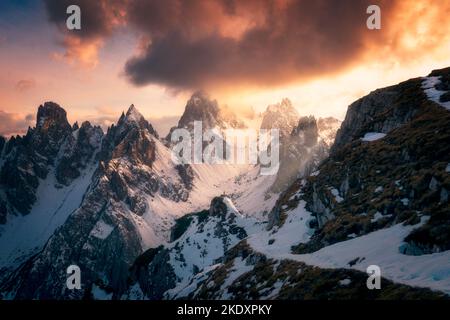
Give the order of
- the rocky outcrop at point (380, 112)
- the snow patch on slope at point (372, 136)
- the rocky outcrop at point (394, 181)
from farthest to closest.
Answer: the rocky outcrop at point (380, 112) → the snow patch on slope at point (372, 136) → the rocky outcrop at point (394, 181)

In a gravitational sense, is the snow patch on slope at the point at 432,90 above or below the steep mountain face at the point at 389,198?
above

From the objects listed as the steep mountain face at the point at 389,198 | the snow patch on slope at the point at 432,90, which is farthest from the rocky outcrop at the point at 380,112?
the snow patch on slope at the point at 432,90

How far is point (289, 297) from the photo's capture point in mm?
43812

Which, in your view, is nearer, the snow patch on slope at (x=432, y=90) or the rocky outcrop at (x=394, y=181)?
the rocky outcrop at (x=394, y=181)

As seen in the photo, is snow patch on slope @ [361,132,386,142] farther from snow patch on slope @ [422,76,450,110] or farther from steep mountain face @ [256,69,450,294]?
snow patch on slope @ [422,76,450,110]

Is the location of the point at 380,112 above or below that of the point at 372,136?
above

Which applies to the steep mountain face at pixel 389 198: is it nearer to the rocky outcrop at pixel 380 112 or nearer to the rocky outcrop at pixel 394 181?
the rocky outcrop at pixel 394 181

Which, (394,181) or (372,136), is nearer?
(394,181)

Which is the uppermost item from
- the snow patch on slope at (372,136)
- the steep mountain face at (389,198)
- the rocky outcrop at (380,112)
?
the rocky outcrop at (380,112)

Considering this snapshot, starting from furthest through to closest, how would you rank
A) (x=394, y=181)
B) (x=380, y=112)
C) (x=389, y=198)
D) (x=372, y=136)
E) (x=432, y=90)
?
1. (x=380, y=112)
2. (x=432, y=90)
3. (x=372, y=136)
4. (x=394, y=181)
5. (x=389, y=198)

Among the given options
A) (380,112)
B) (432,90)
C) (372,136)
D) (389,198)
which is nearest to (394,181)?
(389,198)

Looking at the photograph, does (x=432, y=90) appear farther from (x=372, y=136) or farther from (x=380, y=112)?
(x=372, y=136)
